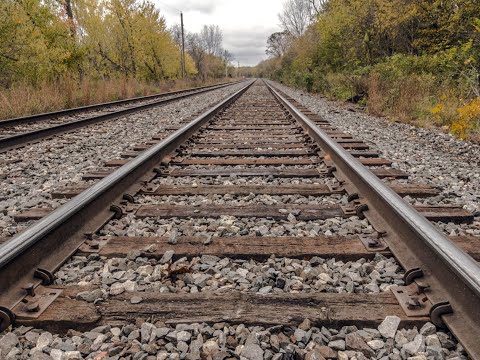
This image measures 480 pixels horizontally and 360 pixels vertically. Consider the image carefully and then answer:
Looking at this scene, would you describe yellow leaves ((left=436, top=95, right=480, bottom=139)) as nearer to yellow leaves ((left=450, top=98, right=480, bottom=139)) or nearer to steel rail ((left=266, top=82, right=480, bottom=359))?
yellow leaves ((left=450, top=98, right=480, bottom=139))

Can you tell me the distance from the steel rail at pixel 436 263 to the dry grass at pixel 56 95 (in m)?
→ 9.16

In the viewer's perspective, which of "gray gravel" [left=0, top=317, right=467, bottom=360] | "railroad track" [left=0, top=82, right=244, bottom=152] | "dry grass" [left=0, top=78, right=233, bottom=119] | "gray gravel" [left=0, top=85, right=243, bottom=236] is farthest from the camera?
"dry grass" [left=0, top=78, right=233, bottom=119]

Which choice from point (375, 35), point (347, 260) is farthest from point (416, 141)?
point (375, 35)

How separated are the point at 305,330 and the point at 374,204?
1307 mm

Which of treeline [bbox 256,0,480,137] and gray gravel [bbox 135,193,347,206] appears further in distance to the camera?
treeline [bbox 256,0,480,137]

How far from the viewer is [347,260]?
188 cm

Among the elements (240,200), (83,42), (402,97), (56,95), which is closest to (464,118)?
(402,97)

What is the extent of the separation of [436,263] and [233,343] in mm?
967

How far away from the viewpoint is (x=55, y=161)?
437 cm

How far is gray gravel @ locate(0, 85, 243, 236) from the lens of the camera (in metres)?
2.84

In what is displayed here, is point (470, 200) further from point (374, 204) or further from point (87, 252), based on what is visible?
point (87, 252)

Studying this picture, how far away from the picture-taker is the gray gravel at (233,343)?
4.14 feet

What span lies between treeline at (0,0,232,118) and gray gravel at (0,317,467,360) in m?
8.99

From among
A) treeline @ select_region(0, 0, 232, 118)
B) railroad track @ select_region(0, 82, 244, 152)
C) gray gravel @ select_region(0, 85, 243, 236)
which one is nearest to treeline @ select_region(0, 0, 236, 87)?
treeline @ select_region(0, 0, 232, 118)
